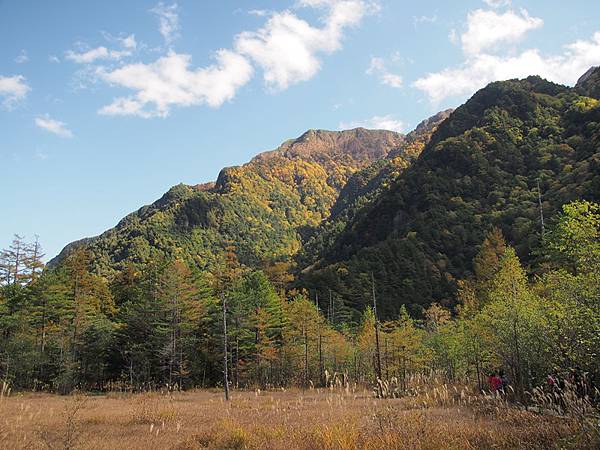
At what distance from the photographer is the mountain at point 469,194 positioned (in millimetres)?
88938

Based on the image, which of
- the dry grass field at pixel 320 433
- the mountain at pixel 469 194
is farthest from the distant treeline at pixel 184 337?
the mountain at pixel 469 194

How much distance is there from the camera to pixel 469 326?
28.6m

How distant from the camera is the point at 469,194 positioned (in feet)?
380

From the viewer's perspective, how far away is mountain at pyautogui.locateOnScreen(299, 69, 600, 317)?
88.9 metres

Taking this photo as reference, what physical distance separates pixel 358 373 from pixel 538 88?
148 m

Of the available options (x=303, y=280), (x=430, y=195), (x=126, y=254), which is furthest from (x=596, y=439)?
(x=126, y=254)

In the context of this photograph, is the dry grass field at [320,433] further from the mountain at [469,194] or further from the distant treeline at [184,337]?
the mountain at [469,194]

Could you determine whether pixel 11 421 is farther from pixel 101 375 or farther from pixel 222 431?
pixel 101 375

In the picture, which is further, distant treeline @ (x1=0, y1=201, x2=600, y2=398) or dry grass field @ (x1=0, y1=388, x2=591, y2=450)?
distant treeline @ (x1=0, y1=201, x2=600, y2=398)

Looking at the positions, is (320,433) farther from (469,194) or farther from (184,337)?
(469,194)

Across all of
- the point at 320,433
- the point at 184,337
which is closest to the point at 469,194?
the point at 184,337

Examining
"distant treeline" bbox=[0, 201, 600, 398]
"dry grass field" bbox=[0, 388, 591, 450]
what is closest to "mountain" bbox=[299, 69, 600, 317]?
"distant treeline" bbox=[0, 201, 600, 398]

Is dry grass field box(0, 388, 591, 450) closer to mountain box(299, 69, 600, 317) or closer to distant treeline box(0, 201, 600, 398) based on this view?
distant treeline box(0, 201, 600, 398)

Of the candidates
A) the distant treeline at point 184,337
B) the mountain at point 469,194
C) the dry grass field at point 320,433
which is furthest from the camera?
the mountain at point 469,194
